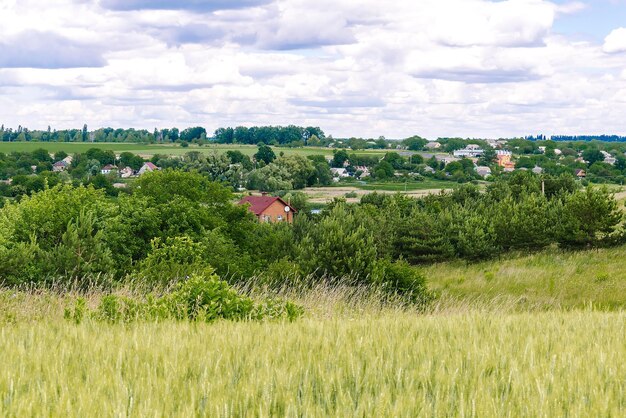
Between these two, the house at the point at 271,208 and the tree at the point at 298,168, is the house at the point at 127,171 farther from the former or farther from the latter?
the house at the point at 271,208

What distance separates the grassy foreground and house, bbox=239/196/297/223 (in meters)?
88.1

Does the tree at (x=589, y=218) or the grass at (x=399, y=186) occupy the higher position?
the tree at (x=589, y=218)

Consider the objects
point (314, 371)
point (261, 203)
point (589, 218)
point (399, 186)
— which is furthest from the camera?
point (399, 186)

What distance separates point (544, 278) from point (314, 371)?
123 feet

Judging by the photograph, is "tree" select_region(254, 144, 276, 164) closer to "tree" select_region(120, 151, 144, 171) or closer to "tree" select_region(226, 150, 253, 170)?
"tree" select_region(226, 150, 253, 170)

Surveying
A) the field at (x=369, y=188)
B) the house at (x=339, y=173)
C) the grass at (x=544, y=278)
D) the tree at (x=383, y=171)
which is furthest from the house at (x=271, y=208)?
the tree at (x=383, y=171)

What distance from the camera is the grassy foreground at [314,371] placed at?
444cm

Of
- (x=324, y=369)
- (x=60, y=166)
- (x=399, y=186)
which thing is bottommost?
(x=399, y=186)

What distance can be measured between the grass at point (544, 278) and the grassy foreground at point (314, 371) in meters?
25.7

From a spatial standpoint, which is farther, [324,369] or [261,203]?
[261,203]

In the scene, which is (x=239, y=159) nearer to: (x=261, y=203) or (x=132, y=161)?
(x=132, y=161)

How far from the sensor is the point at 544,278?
40500mm

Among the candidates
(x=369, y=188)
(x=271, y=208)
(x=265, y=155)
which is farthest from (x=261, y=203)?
(x=265, y=155)

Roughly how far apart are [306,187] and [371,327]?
149793 mm
